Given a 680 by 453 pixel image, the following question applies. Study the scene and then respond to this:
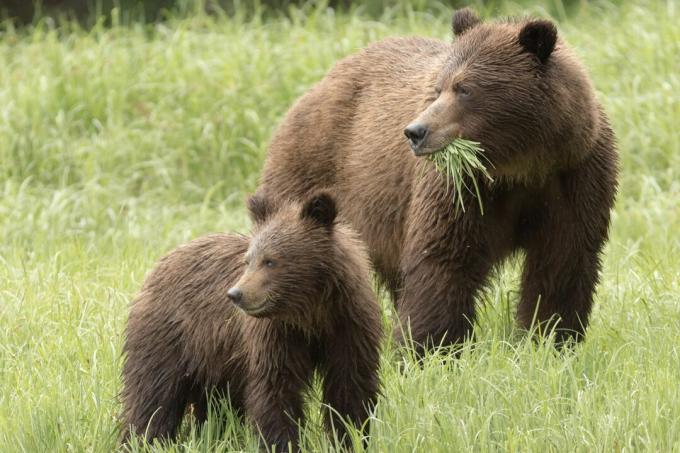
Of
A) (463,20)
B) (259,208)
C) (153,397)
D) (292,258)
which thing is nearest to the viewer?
(292,258)

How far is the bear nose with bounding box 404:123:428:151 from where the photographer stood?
19.3 ft

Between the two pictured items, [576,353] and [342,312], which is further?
[576,353]

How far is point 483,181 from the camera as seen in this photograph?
6.42 m

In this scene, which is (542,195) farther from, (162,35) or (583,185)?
(162,35)

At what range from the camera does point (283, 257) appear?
205 inches

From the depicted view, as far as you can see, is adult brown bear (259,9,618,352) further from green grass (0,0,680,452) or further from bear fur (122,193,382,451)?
bear fur (122,193,382,451)

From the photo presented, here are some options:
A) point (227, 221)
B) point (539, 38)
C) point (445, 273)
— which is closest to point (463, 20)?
point (539, 38)

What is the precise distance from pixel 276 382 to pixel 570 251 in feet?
6.61

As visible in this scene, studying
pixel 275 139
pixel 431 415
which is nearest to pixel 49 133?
pixel 275 139

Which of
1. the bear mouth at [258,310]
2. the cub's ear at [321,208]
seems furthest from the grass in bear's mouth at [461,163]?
the bear mouth at [258,310]

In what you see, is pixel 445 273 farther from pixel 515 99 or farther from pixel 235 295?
pixel 235 295

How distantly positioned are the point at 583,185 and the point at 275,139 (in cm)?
232

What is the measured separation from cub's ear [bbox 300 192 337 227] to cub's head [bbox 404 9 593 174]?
954 millimetres

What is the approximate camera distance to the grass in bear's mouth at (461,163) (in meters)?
6.06
